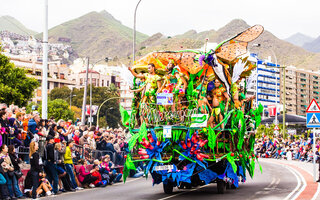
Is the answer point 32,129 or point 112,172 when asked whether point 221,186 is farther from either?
point 32,129

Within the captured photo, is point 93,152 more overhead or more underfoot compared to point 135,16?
more underfoot

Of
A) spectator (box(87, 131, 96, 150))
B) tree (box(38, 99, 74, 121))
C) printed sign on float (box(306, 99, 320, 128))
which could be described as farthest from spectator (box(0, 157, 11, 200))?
tree (box(38, 99, 74, 121))

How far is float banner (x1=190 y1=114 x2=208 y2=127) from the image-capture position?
601 inches

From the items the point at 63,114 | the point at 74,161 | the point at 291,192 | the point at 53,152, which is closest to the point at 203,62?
the point at 291,192

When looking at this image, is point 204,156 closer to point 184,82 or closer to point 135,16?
point 184,82

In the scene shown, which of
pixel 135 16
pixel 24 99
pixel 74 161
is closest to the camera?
pixel 74 161

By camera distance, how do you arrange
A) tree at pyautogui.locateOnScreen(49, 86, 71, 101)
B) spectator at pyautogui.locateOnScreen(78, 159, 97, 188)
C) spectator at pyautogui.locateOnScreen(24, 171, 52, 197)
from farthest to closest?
tree at pyautogui.locateOnScreen(49, 86, 71, 101) → spectator at pyautogui.locateOnScreen(78, 159, 97, 188) → spectator at pyautogui.locateOnScreen(24, 171, 52, 197)

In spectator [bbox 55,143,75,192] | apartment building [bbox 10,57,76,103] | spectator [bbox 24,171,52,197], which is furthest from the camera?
apartment building [bbox 10,57,76,103]

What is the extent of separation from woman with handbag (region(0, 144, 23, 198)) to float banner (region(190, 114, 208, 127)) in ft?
18.6

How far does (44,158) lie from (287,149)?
33.2m

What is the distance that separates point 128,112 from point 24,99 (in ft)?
128

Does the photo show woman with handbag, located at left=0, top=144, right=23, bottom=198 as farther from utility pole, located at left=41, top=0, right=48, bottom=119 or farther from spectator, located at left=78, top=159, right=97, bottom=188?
utility pole, located at left=41, top=0, right=48, bottom=119

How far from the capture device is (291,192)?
56.6ft

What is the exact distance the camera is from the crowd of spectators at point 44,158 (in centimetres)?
1686
